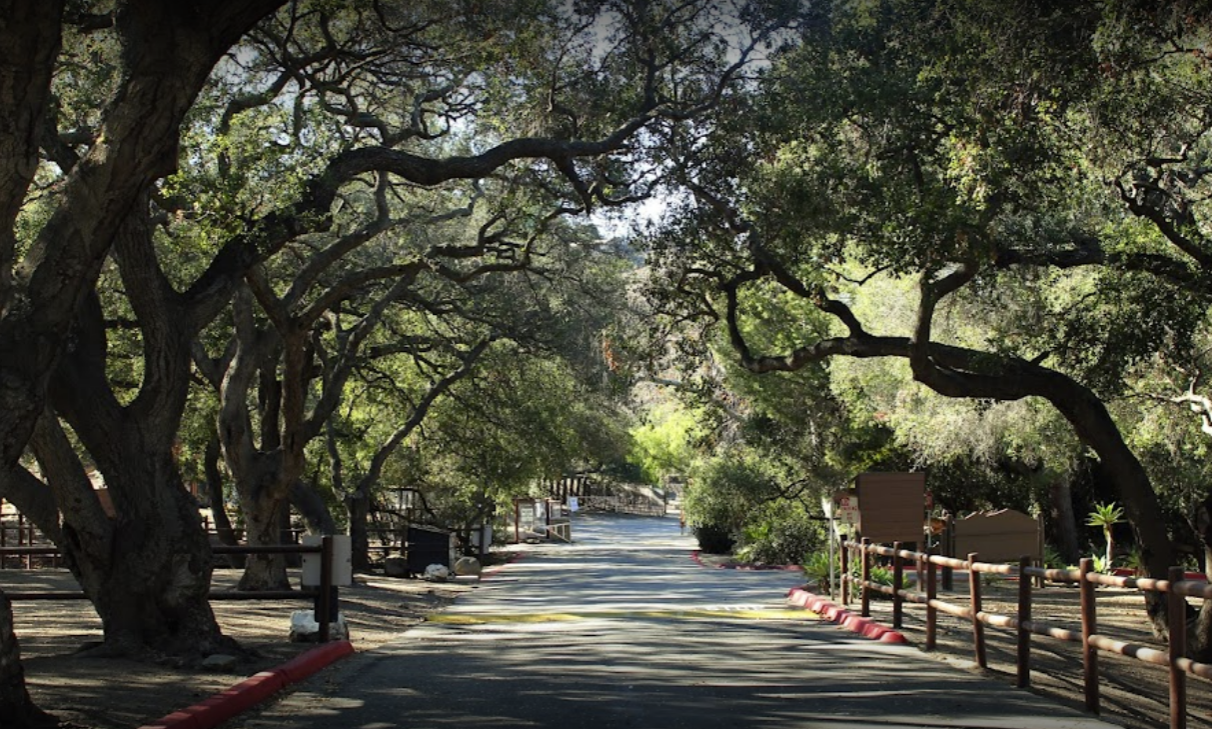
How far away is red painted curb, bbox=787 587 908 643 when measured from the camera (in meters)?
16.5

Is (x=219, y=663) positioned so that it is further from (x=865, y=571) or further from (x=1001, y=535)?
(x=1001, y=535)

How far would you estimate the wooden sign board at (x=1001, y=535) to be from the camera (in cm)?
2602

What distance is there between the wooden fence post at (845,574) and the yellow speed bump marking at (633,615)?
0.55 metres

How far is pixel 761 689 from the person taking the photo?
1150cm

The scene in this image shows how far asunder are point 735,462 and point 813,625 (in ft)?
83.8

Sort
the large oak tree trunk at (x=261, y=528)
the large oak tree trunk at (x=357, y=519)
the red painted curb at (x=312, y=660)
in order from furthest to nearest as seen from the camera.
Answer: the large oak tree trunk at (x=357, y=519)
the large oak tree trunk at (x=261, y=528)
the red painted curb at (x=312, y=660)

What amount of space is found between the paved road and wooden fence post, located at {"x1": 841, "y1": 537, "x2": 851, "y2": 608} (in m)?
0.62

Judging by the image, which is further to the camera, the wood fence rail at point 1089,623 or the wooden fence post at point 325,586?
the wooden fence post at point 325,586

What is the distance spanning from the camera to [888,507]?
21.2 m

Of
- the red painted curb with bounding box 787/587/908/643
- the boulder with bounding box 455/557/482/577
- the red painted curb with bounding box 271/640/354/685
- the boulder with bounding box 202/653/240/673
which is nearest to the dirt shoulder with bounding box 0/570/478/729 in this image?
the boulder with bounding box 202/653/240/673

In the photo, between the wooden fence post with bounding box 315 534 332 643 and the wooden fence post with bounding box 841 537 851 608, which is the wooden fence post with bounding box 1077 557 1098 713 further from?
the wooden fence post with bounding box 841 537 851 608

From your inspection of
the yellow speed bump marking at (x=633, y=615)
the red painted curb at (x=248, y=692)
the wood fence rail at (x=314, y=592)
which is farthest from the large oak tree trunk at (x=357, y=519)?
the red painted curb at (x=248, y=692)

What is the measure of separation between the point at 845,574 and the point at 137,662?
1134cm

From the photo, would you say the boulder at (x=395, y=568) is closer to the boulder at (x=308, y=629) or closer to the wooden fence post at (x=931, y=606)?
the boulder at (x=308, y=629)
